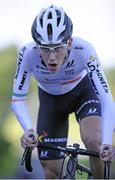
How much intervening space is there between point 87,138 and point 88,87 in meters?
0.61

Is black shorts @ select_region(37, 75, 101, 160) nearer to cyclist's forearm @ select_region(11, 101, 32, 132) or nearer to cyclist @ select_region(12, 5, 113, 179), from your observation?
cyclist @ select_region(12, 5, 113, 179)

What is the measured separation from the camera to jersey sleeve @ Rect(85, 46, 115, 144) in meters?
4.04

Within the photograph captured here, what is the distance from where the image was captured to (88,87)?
5.00 metres

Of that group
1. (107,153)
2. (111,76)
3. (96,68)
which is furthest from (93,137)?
(111,76)

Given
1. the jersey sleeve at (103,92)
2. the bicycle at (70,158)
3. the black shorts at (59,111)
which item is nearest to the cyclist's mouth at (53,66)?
the jersey sleeve at (103,92)

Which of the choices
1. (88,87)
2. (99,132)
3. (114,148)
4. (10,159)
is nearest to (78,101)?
(88,87)

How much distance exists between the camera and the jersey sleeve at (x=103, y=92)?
159 inches

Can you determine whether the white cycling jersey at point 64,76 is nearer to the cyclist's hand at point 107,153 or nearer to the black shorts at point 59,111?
the black shorts at point 59,111

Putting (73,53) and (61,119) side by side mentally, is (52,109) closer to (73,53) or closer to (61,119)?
(61,119)

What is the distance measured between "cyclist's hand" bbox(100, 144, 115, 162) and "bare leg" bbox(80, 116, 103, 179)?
75 centimetres

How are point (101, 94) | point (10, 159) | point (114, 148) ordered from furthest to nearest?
point (10, 159) < point (101, 94) < point (114, 148)

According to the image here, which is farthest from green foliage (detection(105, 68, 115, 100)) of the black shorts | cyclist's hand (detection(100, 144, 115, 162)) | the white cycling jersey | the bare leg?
cyclist's hand (detection(100, 144, 115, 162))

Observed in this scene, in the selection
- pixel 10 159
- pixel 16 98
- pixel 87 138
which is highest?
pixel 16 98

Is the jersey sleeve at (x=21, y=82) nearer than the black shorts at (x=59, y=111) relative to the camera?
Yes
